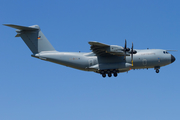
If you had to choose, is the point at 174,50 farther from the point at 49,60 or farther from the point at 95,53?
the point at 49,60

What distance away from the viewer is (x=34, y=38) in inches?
961

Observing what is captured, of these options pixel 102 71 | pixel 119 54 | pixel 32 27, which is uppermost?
pixel 32 27

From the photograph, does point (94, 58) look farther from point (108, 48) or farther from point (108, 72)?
point (108, 48)

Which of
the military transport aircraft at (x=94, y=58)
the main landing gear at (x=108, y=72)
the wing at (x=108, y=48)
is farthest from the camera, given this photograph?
the main landing gear at (x=108, y=72)

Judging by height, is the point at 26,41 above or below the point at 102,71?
above

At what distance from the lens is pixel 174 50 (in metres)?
25.7

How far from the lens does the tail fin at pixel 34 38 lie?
950 inches

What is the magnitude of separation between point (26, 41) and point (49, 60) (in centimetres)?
264

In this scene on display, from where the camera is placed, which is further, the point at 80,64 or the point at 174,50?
the point at 174,50

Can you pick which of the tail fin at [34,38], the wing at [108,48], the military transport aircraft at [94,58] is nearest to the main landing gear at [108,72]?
the military transport aircraft at [94,58]

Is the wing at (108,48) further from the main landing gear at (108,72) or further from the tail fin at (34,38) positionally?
the tail fin at (34,38)

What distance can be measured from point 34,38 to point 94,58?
5.57 meters

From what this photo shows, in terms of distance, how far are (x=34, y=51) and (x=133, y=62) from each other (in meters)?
8.68

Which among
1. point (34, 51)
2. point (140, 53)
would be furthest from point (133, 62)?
point (34, 51)
